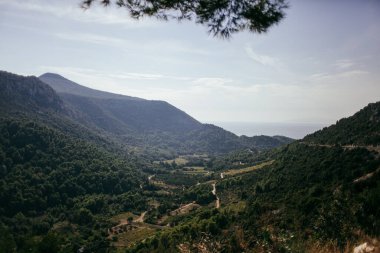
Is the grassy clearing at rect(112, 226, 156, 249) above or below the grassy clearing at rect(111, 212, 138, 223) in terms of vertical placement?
above

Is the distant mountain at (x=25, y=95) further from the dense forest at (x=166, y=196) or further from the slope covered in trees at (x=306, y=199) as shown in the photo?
the slope covered in trees at (x=306, y=199)

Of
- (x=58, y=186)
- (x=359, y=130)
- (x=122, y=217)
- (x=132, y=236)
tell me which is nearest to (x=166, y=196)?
(x=122, y=217)

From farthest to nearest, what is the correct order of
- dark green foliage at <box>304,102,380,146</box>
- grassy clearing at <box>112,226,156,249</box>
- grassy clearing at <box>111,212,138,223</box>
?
grassy clearing at <box>111,212,138,223</box>, grassy clearing at <box>112,226,156,249</box>, dark green foliage at <box>304,102,380,146</box>

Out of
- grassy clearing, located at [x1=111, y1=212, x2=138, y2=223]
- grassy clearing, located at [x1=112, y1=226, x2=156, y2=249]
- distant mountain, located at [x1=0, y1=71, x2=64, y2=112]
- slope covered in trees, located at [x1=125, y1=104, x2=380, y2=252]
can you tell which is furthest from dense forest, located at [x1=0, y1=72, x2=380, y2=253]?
distant mountain, located at [x1=0, y1=71, x2=64, y2=112]

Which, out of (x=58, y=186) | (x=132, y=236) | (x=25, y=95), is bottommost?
(x=132, y=236)

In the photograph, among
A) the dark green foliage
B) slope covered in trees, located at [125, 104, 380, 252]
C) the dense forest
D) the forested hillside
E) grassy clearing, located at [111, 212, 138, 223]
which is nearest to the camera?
slope covered in trees, located at [125, 104, 380, 252]

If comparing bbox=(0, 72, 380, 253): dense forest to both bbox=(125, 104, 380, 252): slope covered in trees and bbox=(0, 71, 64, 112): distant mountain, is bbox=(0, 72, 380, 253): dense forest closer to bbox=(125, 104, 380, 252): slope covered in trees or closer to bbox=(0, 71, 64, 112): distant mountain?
bbox=(125, 104, 380, 252): slope covered in trees

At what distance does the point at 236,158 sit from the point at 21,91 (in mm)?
102401

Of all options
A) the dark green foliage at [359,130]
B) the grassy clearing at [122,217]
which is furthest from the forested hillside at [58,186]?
the dark green foliage at [359,130]

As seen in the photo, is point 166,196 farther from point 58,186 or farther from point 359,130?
point 359,130

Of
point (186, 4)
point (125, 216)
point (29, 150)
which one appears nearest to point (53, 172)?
point (29, 150)

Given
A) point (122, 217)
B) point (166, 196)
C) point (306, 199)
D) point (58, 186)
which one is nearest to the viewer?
point (306, 199)

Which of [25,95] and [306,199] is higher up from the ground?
[25,95]

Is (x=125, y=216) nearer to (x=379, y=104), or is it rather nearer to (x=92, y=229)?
(x=92, y=229)
